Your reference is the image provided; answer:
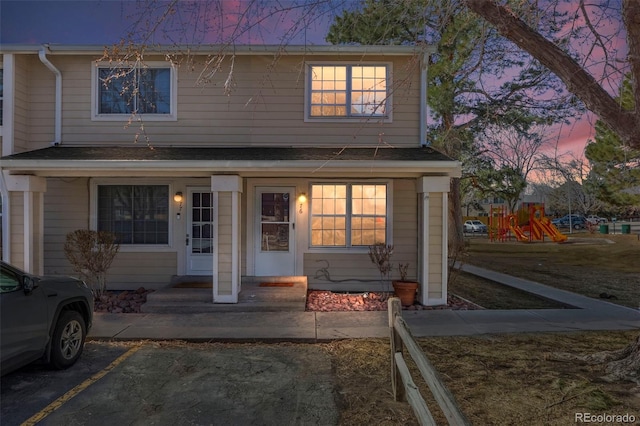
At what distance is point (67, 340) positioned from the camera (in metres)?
4.73

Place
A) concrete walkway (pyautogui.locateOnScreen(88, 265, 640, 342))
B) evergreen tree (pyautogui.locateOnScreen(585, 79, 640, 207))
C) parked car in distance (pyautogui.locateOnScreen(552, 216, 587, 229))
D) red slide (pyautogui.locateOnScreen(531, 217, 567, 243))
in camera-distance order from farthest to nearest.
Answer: parked car in distance (pyautogui.locateOnScreen(552, 216, 587, 229)) < red slide (pyautogui.locateOnScreen(531, 217, 567, 243)) < evergreen tree (pyautogui.locateOnScreen(585, 79, 640, 207)) < concrete walkway (pyautogui.locateOnScreen(88, 265, 640, 342))

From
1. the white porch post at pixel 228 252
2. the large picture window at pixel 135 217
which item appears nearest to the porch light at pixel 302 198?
the white porch post at pixel 228 252

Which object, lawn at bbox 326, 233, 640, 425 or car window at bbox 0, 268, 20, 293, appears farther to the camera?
car window at bbox 0, 268, 20, 293

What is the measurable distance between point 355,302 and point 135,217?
5.30 meters

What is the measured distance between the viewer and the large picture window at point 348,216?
9.20m

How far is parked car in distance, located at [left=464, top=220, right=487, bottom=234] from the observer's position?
44469 millimetres

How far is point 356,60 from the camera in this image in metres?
9.05

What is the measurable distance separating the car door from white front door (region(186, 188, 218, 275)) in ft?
16.2

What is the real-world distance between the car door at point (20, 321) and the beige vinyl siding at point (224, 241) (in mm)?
3624

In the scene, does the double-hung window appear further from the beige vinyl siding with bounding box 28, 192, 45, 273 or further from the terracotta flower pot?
A: the beige vinyl siding with bounding box 28, 192, 45, 273

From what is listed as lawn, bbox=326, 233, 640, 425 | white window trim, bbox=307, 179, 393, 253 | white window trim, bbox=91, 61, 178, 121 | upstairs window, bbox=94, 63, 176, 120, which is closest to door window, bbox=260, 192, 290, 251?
white window trim, bbox=307, 179, 393, 253

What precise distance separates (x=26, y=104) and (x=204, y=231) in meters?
4.72

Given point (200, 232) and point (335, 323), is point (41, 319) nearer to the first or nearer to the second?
point (335, 323)

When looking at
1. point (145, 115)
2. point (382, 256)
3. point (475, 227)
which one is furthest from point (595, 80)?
point (475, 227)
